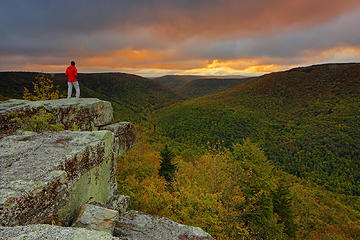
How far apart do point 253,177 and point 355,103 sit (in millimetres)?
150031

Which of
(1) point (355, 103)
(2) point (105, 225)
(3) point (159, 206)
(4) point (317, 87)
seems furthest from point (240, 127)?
(2) point (105, 225)

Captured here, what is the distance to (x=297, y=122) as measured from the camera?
132m

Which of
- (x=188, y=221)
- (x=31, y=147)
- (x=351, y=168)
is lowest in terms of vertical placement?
(x=351, y=168)

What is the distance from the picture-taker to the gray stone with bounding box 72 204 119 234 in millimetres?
5824

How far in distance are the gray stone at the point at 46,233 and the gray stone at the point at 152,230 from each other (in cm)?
276

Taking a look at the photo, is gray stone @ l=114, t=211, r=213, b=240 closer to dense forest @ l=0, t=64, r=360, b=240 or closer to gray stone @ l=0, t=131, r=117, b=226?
gray stone @ l=0, t=131, r=117, b=226

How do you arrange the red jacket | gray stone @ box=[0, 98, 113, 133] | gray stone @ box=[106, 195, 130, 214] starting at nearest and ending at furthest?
1. gray stone @ box=[106, 195, 130, 214]
2. gray stone @ box=[0, 98, 113, 133]
3. the red jacket

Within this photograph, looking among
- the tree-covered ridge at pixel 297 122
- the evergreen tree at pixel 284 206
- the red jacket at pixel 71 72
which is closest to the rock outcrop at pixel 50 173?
the red jacket at pixel 71 72

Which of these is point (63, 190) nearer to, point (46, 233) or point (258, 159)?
point (46, 233)

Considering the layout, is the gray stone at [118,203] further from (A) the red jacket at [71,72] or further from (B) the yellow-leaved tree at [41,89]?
(B) the yellow-leaved tree at [41,89]

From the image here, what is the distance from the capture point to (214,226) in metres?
13.1

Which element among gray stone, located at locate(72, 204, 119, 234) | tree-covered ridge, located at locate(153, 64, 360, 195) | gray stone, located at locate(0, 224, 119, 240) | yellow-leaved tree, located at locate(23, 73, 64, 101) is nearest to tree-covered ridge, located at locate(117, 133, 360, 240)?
gray stone, located at locate(72, 204, 119, 234)

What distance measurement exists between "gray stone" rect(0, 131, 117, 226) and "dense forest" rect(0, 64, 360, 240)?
760cm

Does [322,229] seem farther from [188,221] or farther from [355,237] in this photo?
[188,221]
